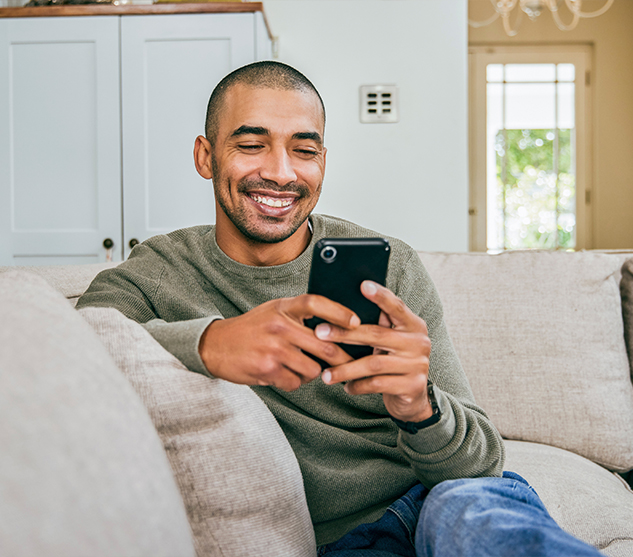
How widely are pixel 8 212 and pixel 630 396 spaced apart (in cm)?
237

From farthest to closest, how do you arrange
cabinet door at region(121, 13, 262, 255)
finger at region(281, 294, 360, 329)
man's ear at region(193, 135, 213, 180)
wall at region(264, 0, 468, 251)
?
wall at region(264, 0, 468, 251), cabinet door at region(121, 13, 262, 255), man's ear at region(193, 135, 213, 180), finger at region(281, 294, 360, 329)

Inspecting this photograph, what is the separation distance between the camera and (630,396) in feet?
4.25

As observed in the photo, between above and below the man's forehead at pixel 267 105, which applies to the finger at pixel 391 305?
below

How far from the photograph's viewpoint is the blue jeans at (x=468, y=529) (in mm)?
479

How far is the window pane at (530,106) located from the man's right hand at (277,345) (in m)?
4.54

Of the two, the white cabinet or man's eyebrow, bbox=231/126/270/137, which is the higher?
the white cabinet

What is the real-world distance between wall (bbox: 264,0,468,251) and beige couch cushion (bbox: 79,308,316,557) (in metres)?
2.18

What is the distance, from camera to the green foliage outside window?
15.3 ft

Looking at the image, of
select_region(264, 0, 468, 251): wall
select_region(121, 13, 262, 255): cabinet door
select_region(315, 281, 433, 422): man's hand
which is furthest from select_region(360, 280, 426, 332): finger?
select_region(264, 0, 468, 251): wall

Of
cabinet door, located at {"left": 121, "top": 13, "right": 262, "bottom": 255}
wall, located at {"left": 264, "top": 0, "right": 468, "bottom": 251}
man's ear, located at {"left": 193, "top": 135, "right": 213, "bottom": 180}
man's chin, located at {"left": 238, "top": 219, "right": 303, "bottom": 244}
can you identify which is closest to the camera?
man's chin, located at {"left": 238, "top": 219, "right": 303, "bottom": 244}

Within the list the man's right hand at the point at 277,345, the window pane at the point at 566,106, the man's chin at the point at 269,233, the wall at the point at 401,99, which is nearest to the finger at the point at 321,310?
the man's right hand at the point at 277,345

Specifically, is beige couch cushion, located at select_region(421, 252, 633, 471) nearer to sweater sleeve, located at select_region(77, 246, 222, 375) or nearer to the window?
sweater sleeve, located at select_region(77, 246, 222, 375)

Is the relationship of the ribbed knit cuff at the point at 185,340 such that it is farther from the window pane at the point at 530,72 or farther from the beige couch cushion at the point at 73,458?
the window pane at the point at 530,72

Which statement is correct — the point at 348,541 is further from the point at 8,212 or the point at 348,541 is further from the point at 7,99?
the point at 7,99
